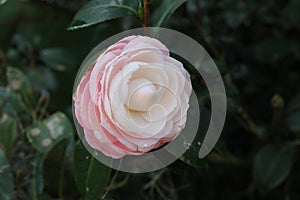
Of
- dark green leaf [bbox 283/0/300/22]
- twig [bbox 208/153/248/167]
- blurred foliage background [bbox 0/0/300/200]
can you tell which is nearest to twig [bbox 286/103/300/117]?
blurred foliage background [bbox 0/0/300/200]

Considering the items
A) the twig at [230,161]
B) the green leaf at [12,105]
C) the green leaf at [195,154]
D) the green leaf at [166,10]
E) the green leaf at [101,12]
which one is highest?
the green leaf at [101,12]

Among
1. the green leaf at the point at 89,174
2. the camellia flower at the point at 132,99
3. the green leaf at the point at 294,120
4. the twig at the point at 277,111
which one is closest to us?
the camellia flower at the point at 132,99

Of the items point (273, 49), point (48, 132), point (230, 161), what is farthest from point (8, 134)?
point (273, 49)

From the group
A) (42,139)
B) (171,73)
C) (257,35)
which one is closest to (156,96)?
(171,73)

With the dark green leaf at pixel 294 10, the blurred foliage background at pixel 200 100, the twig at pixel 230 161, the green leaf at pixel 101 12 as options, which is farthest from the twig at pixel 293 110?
the green leaf at pixel 101 12

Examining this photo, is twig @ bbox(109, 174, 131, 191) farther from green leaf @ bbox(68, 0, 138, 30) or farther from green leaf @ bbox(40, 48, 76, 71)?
green leaf @ bbox(40, 48, 76, 71)

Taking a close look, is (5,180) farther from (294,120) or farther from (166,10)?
(294,120)

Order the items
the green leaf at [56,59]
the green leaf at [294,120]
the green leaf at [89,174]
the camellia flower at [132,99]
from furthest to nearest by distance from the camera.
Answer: the green leaf at [56,59] → the green leaf at [294,120] → the green leaf at [89,174] → the camellia flower at [132,99]

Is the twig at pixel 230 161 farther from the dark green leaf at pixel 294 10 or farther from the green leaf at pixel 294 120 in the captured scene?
the dark green leaf at pixel 294 10
